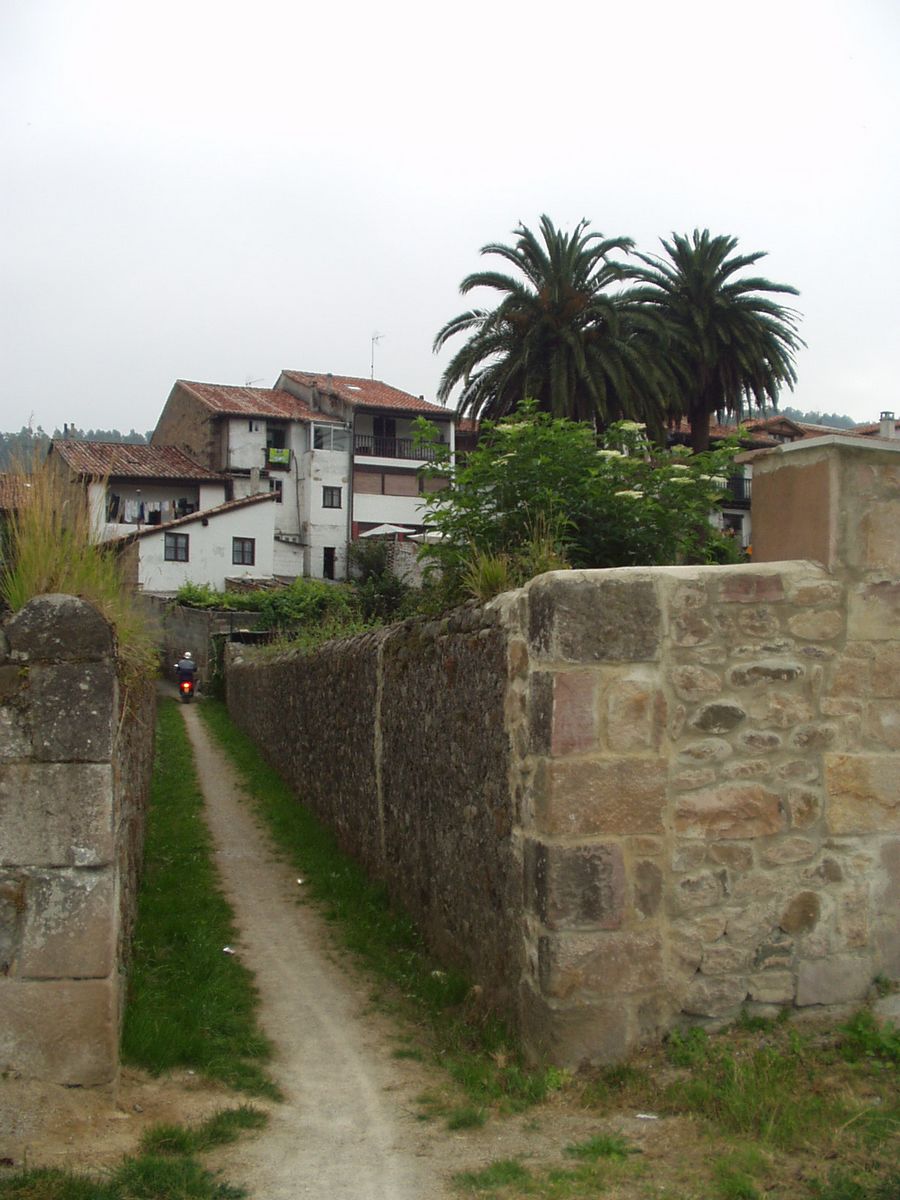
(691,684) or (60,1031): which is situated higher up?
(691,684)

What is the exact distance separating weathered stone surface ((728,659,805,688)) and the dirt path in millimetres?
2429

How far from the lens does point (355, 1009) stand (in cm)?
630

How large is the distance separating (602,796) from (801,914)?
3.67 feet

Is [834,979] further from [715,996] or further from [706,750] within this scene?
[706,750]

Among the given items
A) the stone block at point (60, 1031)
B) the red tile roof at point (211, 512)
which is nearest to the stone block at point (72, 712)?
the stone block at point (60, 1031)

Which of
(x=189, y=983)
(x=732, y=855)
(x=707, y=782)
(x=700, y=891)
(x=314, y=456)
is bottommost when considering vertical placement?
(x=189, y=983)

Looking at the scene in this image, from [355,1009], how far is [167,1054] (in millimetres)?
1458

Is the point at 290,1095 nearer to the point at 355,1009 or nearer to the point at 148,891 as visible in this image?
the point at 355,1009

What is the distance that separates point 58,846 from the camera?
4.47 meters

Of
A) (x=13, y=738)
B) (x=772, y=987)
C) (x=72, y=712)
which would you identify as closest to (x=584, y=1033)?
(x=772, y=987)

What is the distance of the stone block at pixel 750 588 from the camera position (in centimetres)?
520

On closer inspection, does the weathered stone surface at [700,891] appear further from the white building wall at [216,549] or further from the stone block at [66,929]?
the white building wall at [216,549]

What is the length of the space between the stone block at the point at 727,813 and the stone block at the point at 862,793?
34 cm

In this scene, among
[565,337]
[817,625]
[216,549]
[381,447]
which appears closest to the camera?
[817,625]
